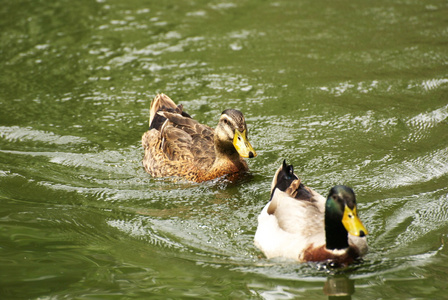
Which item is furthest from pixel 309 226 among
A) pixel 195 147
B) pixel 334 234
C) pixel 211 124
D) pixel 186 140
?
pixel 211 124

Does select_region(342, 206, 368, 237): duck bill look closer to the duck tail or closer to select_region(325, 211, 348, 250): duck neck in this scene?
select_region(325, 211, 348, 250): duck neck

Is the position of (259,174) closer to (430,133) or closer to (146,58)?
(430,133)

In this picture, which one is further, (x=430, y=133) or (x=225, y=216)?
(x=430, y=133)

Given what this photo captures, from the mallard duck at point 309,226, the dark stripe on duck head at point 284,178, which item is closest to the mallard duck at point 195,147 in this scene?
the dark stripe on duck head at point 284,178

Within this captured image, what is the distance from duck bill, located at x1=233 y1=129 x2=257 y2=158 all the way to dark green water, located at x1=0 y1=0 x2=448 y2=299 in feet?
1.83

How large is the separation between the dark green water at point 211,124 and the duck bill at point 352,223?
1.83 feet

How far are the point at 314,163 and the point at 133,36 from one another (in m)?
6.61

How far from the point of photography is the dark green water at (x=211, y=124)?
20.5ft

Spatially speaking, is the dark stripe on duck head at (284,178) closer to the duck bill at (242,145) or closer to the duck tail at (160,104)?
the duck bill at (242,145)

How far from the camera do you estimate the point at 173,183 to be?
8.68 m

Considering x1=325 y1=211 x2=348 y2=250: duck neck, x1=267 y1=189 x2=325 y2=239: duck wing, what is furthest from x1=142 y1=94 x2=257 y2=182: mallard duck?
x1=325 y1=211 x2=348 y2=250: duck neck

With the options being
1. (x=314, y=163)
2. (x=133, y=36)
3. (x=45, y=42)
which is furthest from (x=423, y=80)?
(x=45, y=42)

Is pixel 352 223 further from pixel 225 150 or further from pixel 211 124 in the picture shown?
pixel 211 124

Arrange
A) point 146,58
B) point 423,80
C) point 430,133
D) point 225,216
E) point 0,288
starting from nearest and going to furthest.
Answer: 1. point 0,288
2. point 225,216
3. point 430,133
4. point 423,80
5. point 146,58
